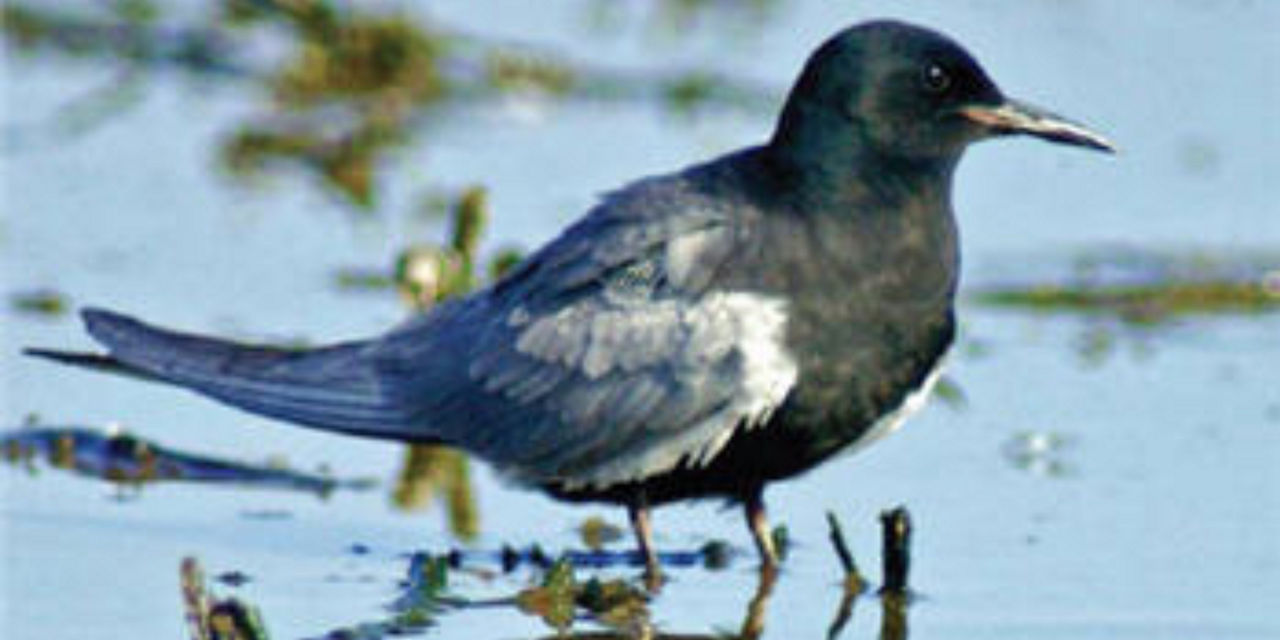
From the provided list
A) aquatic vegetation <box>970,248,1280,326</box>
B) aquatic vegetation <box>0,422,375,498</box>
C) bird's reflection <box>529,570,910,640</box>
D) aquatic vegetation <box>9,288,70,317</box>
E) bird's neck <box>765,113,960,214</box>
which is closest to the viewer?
bird's reflection <box>529,570,910,640</box>

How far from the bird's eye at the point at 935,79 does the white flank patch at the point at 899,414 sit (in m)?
0.52

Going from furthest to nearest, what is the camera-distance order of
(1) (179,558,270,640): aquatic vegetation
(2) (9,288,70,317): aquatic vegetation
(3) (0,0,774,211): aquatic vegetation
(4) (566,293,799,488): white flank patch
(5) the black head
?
(3) (0,0,774,211): aquatic vegetation
(2) (9,288,70,317): aquatic vegetation
(5) the black head
(4) (566,293,799,488): white flank patch
(1) (179,558,270,640): aquatic vegetation

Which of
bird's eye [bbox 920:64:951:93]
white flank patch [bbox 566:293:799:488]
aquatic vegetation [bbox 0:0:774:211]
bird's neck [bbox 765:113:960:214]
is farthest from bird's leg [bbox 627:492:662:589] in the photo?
aquatic vegetation [bbox 0:0:774:211]

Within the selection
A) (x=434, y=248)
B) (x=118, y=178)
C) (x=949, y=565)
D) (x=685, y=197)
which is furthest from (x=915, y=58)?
(x=118, y=178)

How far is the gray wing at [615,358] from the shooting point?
19.4ft

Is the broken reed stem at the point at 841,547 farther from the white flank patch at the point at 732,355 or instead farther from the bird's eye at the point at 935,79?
the bird's eye at the point at 935,79

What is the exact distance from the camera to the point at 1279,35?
10.2 metres

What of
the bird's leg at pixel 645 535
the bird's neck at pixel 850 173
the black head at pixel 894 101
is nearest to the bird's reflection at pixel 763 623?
the bird's leg at pixel 645 535

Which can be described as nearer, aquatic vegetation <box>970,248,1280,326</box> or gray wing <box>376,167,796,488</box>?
gray wing <box>376,167,796,488</box>

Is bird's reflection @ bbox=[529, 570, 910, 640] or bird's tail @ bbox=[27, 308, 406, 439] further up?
bird's tail @ bbox=[27, 308, 406, 439]

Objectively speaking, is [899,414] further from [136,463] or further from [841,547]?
[136,463]

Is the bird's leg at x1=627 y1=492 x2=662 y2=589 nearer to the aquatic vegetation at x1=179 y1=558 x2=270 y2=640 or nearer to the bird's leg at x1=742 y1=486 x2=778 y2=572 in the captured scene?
the bird's leg at x1=742 y1=486 x2=778 y2=572

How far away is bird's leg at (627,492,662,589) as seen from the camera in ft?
20.0

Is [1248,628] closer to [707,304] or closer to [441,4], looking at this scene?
[707,304]
